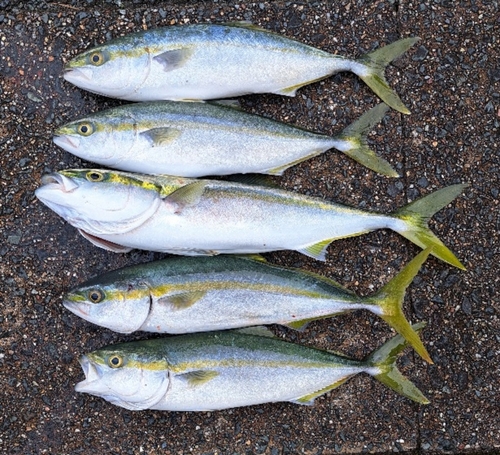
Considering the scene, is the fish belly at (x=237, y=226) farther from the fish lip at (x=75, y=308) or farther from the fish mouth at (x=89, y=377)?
the fish mouth at (x=89, y=377)

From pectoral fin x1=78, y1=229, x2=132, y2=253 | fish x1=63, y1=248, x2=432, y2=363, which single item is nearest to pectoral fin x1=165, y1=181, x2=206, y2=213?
fish x1=63, y1=248, x2=432, y2=363

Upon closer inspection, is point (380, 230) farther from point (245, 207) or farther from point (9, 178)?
point (9, 178)

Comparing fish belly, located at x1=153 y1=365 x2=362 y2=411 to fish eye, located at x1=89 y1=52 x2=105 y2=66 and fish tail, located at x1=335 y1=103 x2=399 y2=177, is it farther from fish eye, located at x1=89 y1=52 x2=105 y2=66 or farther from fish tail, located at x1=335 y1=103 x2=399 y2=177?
fish eye, located at x1=89 y1=52 x2=105 y2=66

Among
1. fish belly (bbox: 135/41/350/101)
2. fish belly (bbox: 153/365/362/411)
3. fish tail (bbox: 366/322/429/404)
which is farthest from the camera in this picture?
fish tail (bbox: 366/322/429/404)

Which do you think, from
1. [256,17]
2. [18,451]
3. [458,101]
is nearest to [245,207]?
→ [256,17]

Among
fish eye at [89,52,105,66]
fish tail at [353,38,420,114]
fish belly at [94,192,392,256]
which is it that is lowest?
fish belly at [94,192,392,256]

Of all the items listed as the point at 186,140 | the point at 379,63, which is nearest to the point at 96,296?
the point at 186,140
